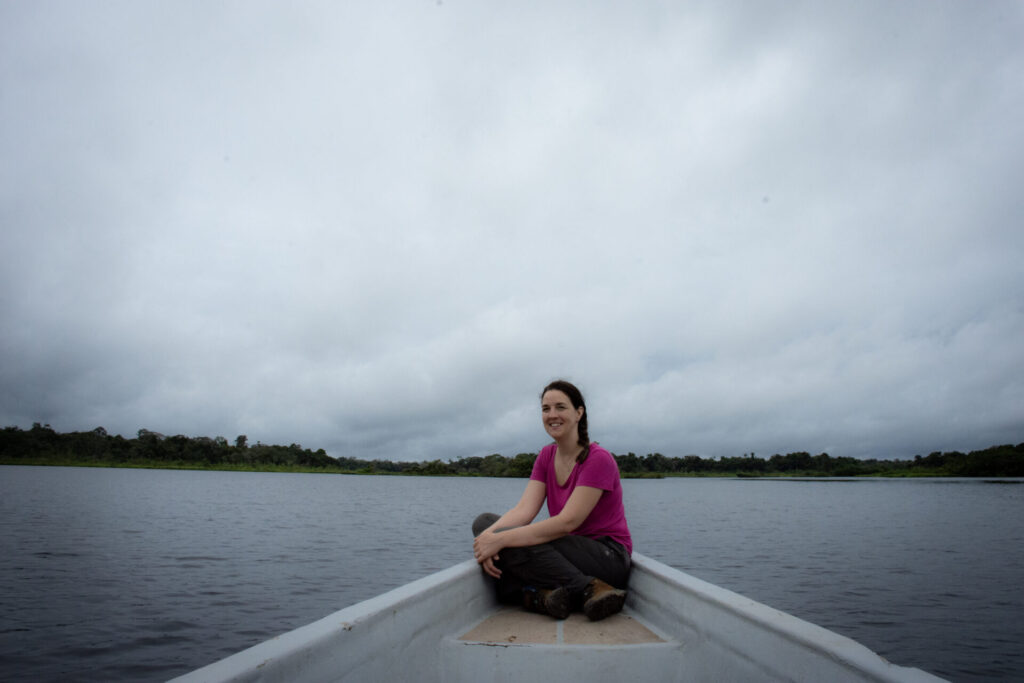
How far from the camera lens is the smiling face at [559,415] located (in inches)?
143

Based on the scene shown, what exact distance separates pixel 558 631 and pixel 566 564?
398 mm

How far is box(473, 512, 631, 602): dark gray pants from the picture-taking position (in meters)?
3.31

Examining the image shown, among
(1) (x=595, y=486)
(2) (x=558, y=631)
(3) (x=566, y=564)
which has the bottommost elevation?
(2) (x=558, y=631)

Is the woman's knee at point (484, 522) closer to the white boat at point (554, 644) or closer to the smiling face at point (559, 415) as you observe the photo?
the white boat at point (554, 644)

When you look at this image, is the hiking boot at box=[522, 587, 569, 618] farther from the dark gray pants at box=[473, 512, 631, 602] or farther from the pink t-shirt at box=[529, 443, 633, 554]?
the pink t-shirt at box=[529, 443, 633, 554]

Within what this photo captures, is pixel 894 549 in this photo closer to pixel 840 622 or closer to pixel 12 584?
pixel 840 622

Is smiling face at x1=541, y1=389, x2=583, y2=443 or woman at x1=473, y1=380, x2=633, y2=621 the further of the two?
smiling face at x1=541, y1=389, x2=583, y2=443

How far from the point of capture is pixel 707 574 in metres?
13.5

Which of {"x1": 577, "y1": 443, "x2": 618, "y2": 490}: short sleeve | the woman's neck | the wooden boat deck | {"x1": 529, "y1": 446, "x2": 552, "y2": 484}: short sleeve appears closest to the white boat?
the wooden boat deck

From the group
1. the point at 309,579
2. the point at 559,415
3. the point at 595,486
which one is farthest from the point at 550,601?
the point at 309,579

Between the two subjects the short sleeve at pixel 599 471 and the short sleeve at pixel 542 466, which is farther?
the short sleeve at pixel 542 466

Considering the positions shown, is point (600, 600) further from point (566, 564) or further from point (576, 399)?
point (576, 399)

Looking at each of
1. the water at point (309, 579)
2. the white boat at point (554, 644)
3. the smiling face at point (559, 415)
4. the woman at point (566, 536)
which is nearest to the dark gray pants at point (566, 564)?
the woman at point (566, 536)

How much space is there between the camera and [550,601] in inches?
128
